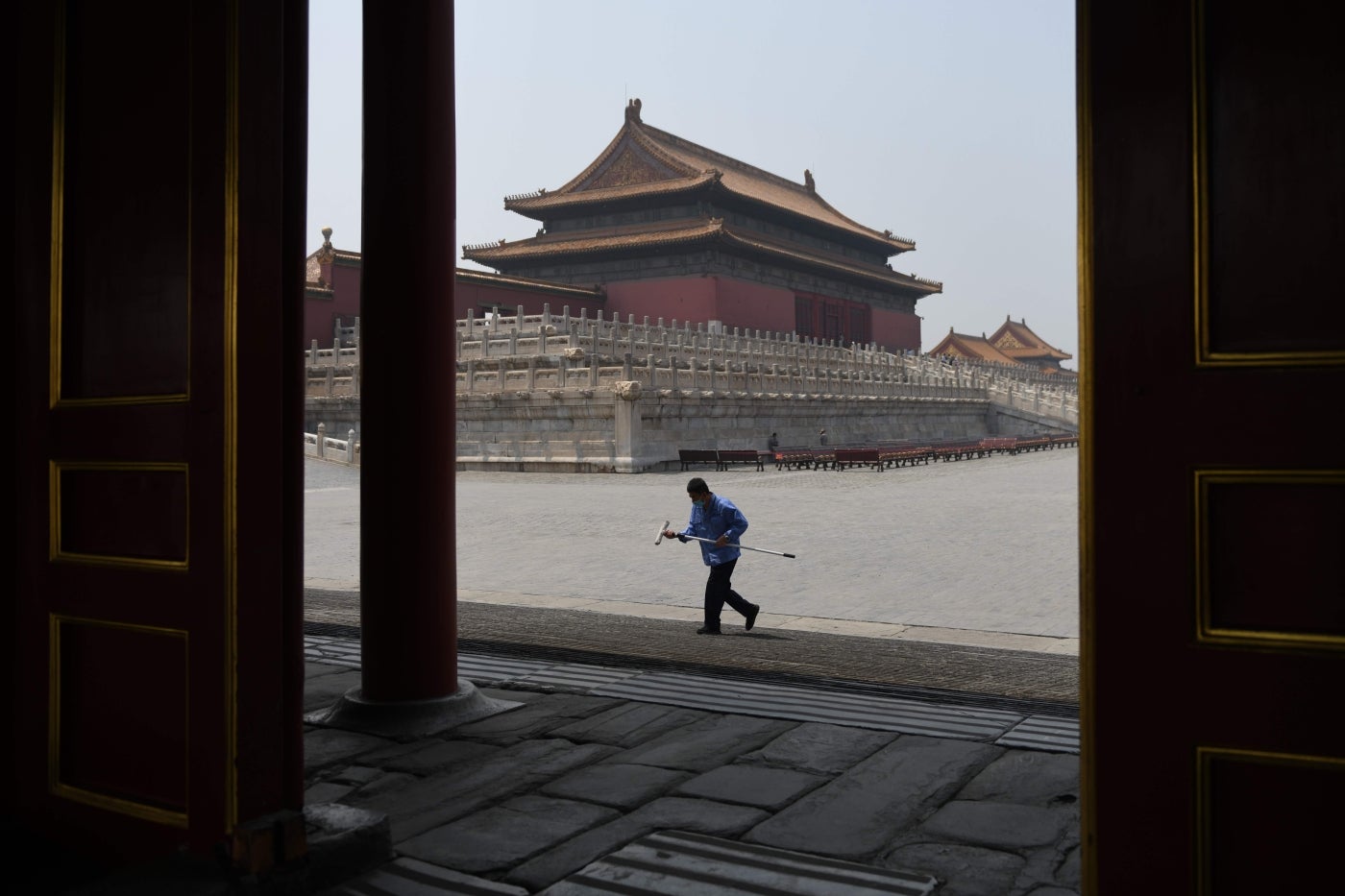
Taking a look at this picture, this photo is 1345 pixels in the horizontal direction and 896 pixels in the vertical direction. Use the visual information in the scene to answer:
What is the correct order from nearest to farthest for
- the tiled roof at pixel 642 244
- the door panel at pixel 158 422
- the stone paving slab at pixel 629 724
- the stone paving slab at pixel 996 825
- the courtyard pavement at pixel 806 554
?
1. the door panel at pixel 158 422
2. the stone paving slab at pixel 996 825
3. the stone paving slab at pixel 629 724
4. the courtyard pavement at pixel 806 554
5. the tiled roof at pixel 642 244

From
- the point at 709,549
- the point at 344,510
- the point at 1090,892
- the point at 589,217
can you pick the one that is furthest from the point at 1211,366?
the point at 589,217

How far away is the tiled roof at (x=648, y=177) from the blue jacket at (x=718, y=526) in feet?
95.5

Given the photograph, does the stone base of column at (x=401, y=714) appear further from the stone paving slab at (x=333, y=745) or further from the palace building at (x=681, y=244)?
the palace building at (x=681, y=244)

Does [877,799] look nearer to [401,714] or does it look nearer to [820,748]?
[820,748]

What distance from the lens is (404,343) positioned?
12.7 ft

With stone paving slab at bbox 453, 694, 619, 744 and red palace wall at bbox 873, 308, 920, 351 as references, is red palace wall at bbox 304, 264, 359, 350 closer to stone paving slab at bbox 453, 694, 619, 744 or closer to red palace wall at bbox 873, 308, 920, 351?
red palace wall at bbox 873, 308, 920, 351

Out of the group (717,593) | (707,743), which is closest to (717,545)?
(717,593)

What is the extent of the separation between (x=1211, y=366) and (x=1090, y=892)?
0.76 m

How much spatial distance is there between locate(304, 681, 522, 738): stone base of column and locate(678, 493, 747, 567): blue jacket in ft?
6.96

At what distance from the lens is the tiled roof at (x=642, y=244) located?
113 feet

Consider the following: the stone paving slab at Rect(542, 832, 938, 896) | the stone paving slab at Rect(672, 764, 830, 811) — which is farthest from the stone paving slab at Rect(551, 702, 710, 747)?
the stone paving slab at Rect(542, 832, 938, 896)

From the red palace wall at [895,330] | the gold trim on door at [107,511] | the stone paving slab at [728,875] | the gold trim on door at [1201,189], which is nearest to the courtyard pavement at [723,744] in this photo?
the stone paving slab at [728,875]

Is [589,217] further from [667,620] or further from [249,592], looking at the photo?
[249,592]

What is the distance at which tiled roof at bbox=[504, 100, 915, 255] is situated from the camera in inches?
1393
